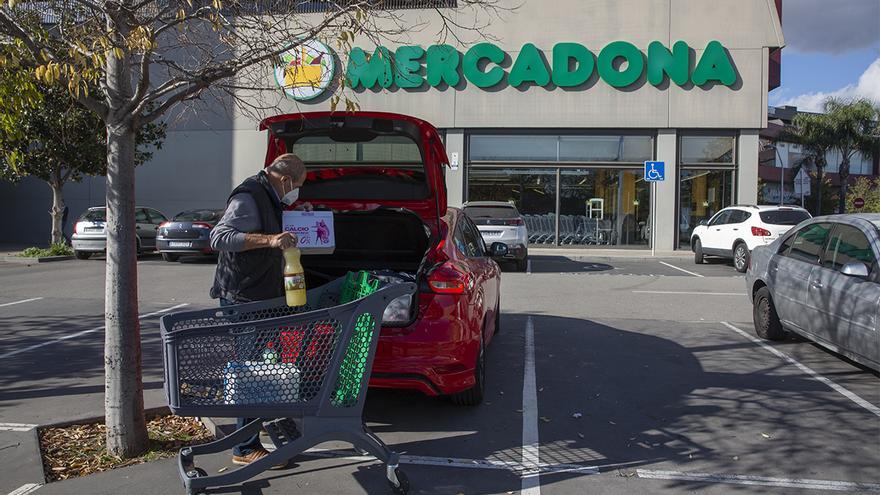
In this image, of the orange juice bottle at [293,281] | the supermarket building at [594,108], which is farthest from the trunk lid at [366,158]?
the supermarket building at [594,108]

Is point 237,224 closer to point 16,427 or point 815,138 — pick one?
point 16,427

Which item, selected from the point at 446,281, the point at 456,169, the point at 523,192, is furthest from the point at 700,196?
the point at 446,281

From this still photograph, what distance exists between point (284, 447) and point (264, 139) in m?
21.0

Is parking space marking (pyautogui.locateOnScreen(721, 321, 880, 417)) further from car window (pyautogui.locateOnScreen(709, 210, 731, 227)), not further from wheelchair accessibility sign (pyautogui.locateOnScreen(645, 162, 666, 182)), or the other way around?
wheelchair accessibility sign (pyautogui.locateOnScreen(645, 162, 666, 182))

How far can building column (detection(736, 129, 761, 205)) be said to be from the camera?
2200 centimetres

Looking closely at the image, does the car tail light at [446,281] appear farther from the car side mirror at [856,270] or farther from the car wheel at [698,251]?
the car wheel at [698,251]

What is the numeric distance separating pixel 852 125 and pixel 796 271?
36182mm

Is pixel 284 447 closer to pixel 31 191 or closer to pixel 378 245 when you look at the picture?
pixel 378 245

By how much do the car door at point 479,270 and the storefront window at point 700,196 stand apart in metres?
17.3

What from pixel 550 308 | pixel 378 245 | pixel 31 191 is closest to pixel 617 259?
pixel 550 308

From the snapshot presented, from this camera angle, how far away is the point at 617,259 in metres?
20.2

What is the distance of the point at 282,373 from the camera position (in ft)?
11.1

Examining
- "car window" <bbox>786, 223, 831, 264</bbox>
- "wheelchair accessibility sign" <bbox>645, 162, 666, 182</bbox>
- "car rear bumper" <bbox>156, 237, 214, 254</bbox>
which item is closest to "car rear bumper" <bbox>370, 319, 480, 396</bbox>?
"car window" <bbox>786, 223, 831, 264</bbox>

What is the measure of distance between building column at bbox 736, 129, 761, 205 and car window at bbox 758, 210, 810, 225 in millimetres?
6377
